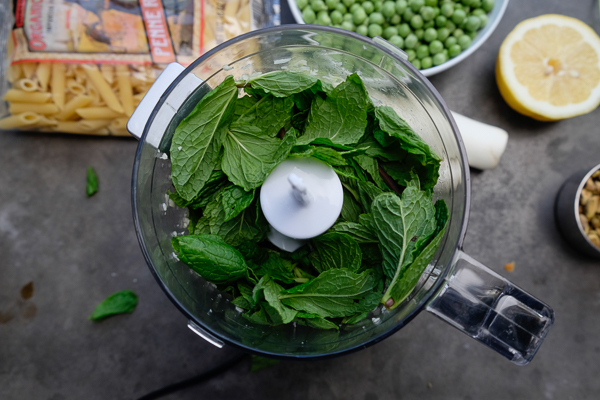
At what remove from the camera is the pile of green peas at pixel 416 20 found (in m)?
1.07

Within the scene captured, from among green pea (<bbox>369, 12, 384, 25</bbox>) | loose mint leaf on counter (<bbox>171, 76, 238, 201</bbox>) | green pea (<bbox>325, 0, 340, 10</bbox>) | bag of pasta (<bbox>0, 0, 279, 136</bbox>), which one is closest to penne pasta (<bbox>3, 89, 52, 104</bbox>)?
bag of pasta (<bbox>0, 0, 279, 136</bbox>)

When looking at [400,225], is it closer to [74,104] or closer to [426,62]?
[426,62]

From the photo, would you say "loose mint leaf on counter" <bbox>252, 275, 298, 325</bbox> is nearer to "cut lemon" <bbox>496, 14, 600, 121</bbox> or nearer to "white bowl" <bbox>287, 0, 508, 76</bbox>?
"white bowl" <bbox>287, 0, 508, 76</bbox>

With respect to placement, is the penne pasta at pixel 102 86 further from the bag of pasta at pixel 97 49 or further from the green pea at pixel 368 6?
the green pea at pixel 368 6

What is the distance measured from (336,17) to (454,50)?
13.3 inches

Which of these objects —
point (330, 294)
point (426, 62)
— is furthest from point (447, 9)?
point (330, 294)

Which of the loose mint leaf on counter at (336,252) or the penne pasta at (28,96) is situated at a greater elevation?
the loose mint leaf on counter at (336,252)

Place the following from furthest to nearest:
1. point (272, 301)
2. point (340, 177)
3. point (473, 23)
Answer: point (473, 23) < point (340, 177) < point (272, 301)

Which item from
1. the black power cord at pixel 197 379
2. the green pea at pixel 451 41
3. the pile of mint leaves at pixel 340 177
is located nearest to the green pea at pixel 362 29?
the green pea at pixel 451 41

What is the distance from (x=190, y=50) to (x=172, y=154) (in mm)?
550

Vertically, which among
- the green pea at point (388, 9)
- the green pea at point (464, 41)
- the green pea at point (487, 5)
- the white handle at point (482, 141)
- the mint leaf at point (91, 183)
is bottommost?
the mint leaf at point (91, 183)

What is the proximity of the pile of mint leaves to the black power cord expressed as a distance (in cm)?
44

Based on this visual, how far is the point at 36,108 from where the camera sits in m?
1.09

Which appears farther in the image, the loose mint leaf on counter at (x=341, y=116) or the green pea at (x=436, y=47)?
the green pea at (x=436, y=47)
